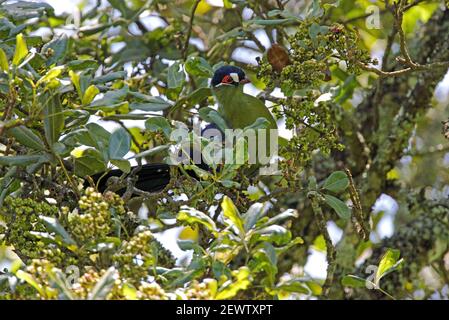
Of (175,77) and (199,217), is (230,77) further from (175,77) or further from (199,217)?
(199,217)

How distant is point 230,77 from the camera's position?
4508 millimetres

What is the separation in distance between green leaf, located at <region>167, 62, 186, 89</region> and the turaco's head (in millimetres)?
424

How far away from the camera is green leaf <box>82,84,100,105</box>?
295cm

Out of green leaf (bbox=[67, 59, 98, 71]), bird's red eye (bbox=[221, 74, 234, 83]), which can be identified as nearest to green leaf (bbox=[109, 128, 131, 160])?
green leaf (bbox=[67, 59, 98, 71])

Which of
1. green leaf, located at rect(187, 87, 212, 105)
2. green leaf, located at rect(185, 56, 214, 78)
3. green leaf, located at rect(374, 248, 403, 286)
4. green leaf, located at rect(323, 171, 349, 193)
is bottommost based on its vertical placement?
green leaf, located at rect(374, 248, 403, 286)

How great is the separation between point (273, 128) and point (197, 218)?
50.6 inches

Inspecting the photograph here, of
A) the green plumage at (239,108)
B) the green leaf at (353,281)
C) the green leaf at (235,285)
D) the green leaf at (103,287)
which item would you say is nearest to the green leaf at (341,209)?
the green leaf at (353,281)

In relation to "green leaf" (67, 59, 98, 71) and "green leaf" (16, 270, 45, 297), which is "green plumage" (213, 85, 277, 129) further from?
"green leaf" (16, 270, 45, 297)

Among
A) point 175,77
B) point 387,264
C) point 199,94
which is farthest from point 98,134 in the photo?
point 387,264

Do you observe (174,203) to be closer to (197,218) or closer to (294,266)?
(197,218)

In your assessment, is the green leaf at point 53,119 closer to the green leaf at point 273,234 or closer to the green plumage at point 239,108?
the green leaf at point 273,234

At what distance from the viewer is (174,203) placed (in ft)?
11.2

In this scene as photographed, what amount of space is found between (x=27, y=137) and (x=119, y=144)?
0.32m

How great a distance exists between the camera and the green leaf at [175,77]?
12.4 feet
